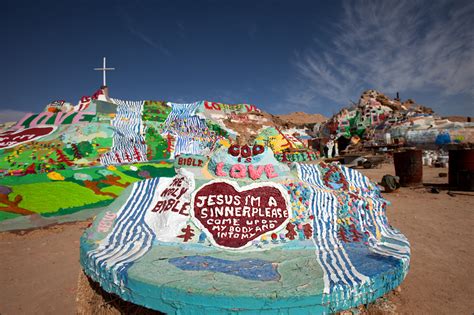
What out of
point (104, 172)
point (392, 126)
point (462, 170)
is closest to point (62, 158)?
point (104, 172)

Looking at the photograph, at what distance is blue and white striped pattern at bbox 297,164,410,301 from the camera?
2058 millimetres

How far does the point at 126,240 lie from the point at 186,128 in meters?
8.39

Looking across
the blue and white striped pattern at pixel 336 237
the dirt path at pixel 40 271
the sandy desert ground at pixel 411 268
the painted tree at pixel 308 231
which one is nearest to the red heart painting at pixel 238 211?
the painted tree at pixel 308 231

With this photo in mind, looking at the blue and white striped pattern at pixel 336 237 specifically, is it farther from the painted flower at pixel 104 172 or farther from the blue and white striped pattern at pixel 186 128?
the blue and white striped pattern at pixel 186 128

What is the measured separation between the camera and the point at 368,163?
14.5m

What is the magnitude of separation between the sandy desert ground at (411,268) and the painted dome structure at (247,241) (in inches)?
23.8

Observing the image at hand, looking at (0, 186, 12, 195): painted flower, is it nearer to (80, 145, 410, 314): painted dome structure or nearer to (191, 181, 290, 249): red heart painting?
(80, 145, 410, 314): painted dome structure

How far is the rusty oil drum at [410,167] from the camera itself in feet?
28.7

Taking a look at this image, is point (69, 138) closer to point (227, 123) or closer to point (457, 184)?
point (227, 123)

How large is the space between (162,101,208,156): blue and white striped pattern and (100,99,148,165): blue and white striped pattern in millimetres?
1025

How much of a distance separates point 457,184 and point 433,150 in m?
9.26

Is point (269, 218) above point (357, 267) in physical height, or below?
above

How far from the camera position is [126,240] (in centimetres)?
281

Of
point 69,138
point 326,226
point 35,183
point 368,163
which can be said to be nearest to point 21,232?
point 35,183
